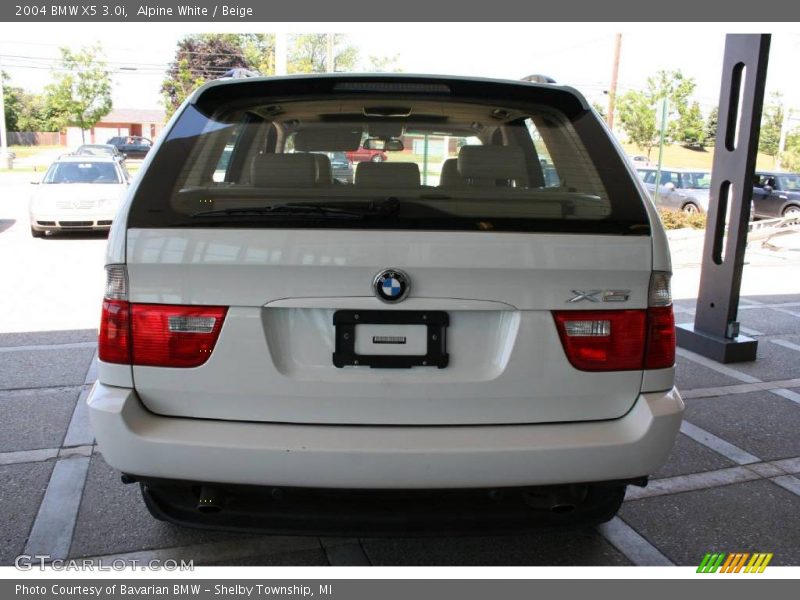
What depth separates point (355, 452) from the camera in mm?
2119

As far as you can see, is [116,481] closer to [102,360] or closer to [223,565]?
[223,565]

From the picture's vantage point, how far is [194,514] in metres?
2.33

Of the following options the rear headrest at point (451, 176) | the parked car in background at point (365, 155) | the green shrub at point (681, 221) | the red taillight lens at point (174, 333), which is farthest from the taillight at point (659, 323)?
the green shrub at point (681, 221)

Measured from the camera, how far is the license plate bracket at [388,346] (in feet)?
7.09

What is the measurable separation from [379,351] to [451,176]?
78 cm

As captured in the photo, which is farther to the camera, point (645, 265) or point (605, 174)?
point (605, 174)

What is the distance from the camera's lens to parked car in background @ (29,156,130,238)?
11.9m

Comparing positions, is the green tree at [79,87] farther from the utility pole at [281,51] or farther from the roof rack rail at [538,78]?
the roof rack rail at [538,78]

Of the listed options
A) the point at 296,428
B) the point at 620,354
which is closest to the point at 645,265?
the point at 620,354

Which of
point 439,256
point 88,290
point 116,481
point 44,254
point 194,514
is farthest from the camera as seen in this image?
point 44,254

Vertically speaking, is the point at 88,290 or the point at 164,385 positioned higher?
the point at 164,385

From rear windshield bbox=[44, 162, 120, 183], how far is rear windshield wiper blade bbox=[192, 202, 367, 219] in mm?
11984

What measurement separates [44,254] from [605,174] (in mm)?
10238

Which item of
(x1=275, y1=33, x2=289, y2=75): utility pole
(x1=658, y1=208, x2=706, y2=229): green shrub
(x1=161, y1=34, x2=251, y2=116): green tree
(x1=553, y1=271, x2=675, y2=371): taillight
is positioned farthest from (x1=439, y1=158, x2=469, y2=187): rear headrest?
(x1=161, y1=34, x2=251, y2=116): green tree
